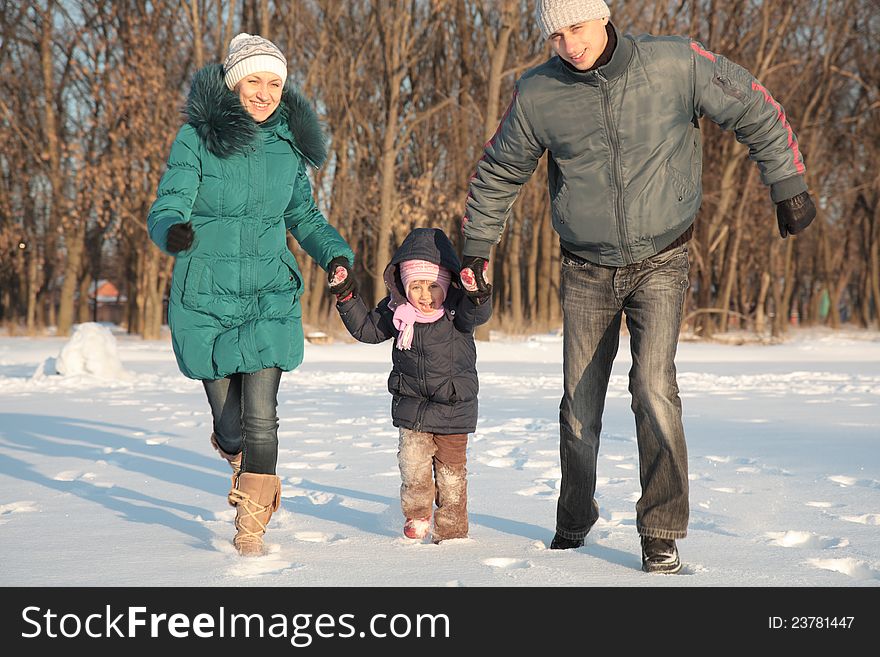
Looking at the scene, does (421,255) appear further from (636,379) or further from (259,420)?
(636,379)

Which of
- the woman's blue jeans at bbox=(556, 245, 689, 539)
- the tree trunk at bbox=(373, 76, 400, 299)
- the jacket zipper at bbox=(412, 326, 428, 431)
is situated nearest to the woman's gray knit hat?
the jacket zipper at bbox=(412, 326, 428, 431)

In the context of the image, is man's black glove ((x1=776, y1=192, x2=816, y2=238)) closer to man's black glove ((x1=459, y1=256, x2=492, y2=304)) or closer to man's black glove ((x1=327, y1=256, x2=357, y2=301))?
man's black glove ((x1=459, y1=256, x2=492, y2=304))

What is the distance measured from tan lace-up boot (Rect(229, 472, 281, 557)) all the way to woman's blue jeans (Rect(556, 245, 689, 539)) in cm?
111

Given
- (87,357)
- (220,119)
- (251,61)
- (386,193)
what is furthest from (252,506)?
(386,193)

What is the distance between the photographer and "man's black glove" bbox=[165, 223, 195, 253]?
3711mm

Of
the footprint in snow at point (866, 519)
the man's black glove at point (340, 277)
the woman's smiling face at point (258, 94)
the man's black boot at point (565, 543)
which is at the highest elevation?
the woman's smiling face at point (258, 94)

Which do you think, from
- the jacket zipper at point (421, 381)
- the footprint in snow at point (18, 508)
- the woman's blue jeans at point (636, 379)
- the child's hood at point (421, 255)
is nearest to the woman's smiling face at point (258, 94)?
the child's hood at point (421, 255)

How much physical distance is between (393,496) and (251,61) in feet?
7.32

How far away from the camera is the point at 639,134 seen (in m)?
3.60

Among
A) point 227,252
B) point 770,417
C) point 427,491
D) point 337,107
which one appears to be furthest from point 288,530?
point 337,107

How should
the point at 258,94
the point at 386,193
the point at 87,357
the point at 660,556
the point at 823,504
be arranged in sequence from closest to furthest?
the point at 660,556 < the point at 258,94 < the point at 823,504 < the point at 87,357 < the point at 386,193

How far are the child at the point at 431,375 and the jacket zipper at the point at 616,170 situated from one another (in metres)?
0.65

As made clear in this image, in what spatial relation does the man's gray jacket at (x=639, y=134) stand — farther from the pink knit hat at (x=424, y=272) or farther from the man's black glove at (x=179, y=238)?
the man's black glove at (x=179, y=238)

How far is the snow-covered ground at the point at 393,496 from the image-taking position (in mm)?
3510
